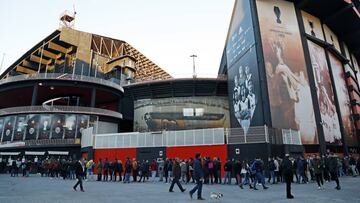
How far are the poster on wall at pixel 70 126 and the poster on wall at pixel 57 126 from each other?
0.50 meters

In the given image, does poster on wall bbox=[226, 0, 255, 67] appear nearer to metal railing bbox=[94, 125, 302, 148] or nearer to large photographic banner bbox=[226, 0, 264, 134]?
large photographic banner bbox=[226, 0, 264, 134]

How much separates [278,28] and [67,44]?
39.6 m

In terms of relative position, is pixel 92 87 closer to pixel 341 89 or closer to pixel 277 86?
pixel 277 86

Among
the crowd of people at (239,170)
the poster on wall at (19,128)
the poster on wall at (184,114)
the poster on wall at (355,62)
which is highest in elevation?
the poster on wall at (355,62)

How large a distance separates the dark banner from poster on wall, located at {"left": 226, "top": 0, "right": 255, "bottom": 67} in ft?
102

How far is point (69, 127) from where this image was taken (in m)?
33.6

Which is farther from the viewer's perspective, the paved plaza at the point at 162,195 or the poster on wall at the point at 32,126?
the poster on wall at the point at 32,126

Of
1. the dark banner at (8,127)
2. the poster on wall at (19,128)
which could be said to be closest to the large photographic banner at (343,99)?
the poster on wall at (19,128)

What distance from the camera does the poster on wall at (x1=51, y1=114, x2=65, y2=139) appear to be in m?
32.9

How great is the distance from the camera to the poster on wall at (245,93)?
2636cm

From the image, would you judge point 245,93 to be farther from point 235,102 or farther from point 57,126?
point 57,126

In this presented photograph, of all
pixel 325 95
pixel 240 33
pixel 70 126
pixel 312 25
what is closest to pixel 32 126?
pixel 70 126

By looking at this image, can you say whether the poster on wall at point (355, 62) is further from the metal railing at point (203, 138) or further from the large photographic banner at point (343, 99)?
the metal railing at point (203, 138)

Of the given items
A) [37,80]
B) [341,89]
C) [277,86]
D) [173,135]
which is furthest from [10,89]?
[341,89]
